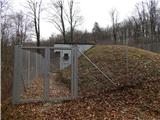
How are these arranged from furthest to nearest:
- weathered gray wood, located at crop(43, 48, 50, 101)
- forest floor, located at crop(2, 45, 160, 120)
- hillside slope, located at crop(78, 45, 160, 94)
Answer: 1. hillside slope, located at crop(78, 45, 160, 94)
2. weathered gray wood, located at crop(43, 48, 50, 101)
3. forest floor, located at crop(2, 45, 160, 120)

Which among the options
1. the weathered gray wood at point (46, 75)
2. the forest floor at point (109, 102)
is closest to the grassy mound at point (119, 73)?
the forest floor at point (109, 102)

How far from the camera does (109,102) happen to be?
33.0 feet

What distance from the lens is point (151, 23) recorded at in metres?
59.6

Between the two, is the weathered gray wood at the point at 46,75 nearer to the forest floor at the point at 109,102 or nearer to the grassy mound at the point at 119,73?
the forest floor at the point at 109,102

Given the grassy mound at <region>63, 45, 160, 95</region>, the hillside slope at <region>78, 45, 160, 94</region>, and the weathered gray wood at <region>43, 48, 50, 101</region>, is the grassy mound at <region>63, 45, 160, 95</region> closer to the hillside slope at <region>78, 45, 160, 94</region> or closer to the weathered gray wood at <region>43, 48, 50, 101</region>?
the hillside slope at <region>78, 45, 160, 94</region>

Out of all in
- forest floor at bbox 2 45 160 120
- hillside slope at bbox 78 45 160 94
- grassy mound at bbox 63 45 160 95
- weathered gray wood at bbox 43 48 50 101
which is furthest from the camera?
hillside slope at bbox 78 45 160 94

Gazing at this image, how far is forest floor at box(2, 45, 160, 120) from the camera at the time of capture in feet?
28.5

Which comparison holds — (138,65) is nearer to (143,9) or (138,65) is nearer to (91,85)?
(91,85)

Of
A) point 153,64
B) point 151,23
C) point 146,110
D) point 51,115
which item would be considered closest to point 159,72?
point 153,64

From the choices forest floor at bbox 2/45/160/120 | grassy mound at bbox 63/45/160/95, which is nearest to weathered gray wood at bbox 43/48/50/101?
forest floor at bbox 2/45/160/120

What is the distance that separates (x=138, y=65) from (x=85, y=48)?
1273cm

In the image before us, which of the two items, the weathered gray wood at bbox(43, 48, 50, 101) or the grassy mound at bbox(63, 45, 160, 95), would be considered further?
the grassy mound at bbox(63, 45, 160, 95)

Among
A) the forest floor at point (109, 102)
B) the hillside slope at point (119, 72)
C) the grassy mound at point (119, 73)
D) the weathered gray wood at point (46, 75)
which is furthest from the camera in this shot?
the hillside slope at point (119, 72)

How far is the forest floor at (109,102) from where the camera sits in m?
8.70
